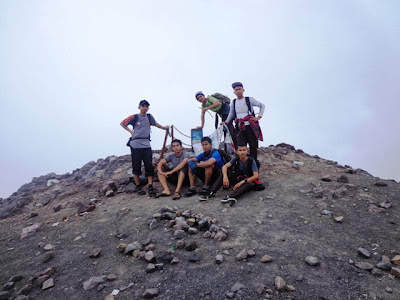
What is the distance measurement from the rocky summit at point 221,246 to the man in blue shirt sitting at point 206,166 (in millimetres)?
522

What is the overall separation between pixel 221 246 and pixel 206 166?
287cm

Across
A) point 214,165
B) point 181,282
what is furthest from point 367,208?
point 181,282

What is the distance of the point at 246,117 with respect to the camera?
715cm

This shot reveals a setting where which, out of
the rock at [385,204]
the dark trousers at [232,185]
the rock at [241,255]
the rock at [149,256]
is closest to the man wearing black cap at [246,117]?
the dark trousers at [232,185]

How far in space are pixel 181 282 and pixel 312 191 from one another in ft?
13.5

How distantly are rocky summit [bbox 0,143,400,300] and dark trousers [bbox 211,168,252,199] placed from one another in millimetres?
183

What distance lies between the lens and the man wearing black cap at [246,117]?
7160 millimetres

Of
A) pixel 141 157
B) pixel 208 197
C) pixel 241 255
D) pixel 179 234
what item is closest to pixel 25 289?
Answer: pixel 179 234

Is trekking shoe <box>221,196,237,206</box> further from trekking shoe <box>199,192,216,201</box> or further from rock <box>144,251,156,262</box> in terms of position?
rock <box>144,251,156,262</box>

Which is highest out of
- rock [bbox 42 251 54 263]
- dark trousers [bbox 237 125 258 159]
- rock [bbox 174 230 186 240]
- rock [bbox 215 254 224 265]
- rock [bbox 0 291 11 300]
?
dark trousers [bbox 237 125 258 159]

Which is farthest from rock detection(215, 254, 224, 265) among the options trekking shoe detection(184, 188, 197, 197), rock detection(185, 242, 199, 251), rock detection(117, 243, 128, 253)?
trekking shoe detection(184, 188, 197, 197)

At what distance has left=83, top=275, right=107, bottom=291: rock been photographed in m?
3.43

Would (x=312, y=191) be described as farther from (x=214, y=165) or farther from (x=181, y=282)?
(x=181, y=282)

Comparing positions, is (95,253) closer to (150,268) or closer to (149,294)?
(150,268)
